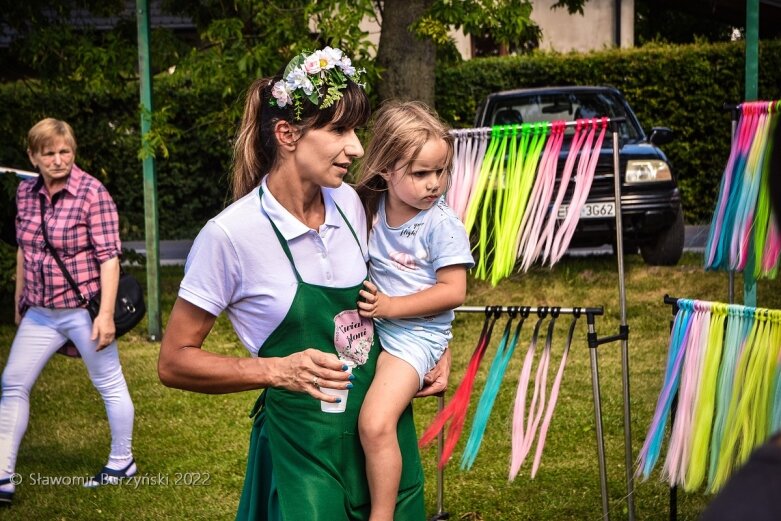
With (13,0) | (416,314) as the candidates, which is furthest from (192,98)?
(416,314)

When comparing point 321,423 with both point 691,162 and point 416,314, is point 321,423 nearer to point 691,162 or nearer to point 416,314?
point 416,314

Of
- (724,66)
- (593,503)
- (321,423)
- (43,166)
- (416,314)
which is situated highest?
(724,66)

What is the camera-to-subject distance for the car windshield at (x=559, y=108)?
11469 millimetres

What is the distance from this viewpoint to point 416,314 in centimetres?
301

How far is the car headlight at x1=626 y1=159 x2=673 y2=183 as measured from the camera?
34.8 ft

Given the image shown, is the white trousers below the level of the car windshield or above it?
below

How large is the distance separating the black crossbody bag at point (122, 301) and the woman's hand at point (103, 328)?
0.10 meters

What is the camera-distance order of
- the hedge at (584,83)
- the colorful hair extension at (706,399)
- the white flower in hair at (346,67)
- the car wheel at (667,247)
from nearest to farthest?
the white flower in hair at (346,67), the colorful hair extension at (706,399), the car wheel at (667,247), the hedge at (584,83)

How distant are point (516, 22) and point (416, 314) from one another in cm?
606

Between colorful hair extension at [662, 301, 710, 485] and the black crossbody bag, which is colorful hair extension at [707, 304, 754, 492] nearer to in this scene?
colorful hair extension at [662, 301, 710, 485]

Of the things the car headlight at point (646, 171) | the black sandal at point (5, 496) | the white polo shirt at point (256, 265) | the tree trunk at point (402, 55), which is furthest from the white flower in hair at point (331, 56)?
the car headlight at point (646, 171)

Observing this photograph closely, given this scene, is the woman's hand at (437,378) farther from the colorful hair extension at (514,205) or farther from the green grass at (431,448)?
the green grass at (431,448)

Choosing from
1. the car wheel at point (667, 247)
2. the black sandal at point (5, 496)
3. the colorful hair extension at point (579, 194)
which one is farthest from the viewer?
the car wheel at point (667, 247)

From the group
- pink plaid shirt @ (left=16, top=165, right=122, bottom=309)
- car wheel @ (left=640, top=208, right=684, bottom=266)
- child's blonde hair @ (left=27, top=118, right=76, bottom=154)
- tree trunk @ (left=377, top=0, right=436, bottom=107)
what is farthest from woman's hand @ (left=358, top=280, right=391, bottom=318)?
car wheel @ (left=640, top=208, right=684, bottom=266)
